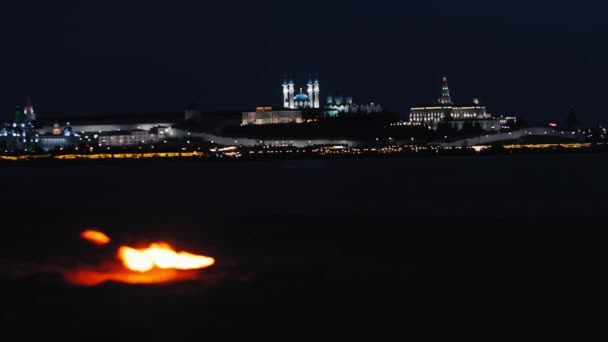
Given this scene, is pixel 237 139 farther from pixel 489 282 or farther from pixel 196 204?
pixel 489 282

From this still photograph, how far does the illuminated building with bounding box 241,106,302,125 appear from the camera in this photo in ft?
303

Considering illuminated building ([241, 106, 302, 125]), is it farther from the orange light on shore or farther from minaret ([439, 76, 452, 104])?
the orange light on shore

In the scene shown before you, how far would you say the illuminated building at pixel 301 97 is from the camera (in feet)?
334

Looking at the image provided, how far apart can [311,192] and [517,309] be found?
2117 cm

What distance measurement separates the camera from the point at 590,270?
13578mm

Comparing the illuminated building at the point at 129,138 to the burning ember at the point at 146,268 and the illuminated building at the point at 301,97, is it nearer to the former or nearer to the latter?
the illuminated building at the point at 301,97

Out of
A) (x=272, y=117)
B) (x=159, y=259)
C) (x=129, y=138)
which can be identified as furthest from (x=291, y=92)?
(x=159, y=259)

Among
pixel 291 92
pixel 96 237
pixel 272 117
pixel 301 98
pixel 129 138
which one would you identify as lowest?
pixel 129 138

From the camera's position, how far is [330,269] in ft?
46.6

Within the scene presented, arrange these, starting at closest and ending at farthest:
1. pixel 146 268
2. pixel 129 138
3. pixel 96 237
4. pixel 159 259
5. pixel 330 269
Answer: pixel 330 269
pixel 146 268
pixel 159 259
pixel 96 237
pixel 129 138

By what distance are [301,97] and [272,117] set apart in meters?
9.57

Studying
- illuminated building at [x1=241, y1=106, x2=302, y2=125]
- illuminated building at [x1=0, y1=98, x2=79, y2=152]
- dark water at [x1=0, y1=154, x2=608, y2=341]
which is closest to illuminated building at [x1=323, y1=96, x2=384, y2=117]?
illuminated building at [x1=241, y1=106, x2=302, y2=125]

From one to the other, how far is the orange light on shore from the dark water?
0.32 m

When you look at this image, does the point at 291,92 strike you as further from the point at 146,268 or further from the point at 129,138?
the point at 146,268
